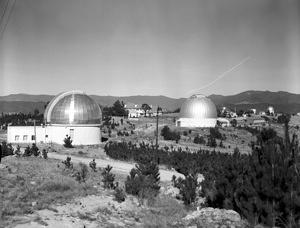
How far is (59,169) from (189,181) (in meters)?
9.19

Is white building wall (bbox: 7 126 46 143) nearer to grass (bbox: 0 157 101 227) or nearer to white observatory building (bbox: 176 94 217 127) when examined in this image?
grass (bbox: 0 157 101 227)

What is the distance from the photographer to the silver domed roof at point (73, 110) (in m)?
44.5

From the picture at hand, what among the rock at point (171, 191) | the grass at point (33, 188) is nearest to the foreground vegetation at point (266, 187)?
the rock at point (171, 191)

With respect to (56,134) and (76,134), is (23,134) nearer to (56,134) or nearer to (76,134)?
(56,134)

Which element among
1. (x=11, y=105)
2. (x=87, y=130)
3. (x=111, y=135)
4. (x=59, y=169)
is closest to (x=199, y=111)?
(x=111, y=135)

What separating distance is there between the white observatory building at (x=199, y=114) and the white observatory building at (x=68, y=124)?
28.1 meters

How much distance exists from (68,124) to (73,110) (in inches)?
68.7

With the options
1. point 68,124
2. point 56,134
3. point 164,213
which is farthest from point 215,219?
point 56,134

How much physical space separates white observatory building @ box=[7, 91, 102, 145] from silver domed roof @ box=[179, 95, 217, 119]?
28.1 meters

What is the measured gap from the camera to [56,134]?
45.3 meters

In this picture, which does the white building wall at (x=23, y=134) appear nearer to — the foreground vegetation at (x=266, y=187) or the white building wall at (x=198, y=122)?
the white building wall at (x=198, y=122)

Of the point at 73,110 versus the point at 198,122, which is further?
the point at 198,122

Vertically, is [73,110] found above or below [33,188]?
above

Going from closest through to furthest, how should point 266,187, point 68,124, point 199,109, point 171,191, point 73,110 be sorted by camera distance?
1. point 266,187
2. point 171,191
3. point 73,110
4. point 68,124
5. point 199,109
